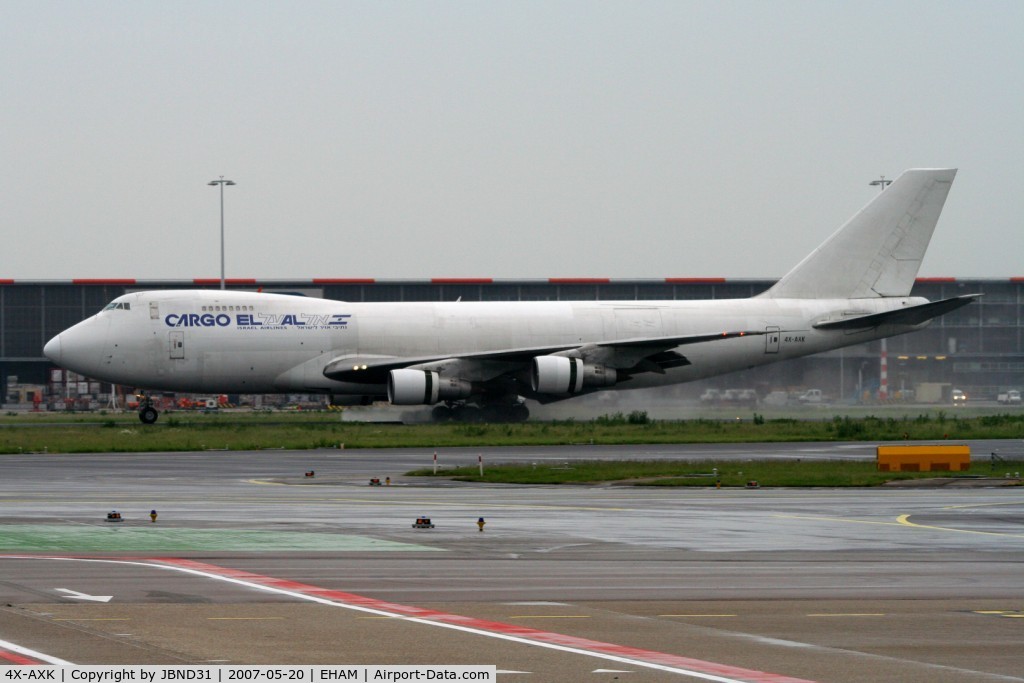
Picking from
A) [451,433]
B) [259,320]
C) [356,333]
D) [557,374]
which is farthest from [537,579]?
[356,333]

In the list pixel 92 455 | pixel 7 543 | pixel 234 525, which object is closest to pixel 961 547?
pixel 234 525

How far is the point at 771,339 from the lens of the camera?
186ft

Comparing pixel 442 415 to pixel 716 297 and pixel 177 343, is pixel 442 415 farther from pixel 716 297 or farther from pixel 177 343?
pixel 716 297

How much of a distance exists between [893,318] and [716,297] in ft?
71.3

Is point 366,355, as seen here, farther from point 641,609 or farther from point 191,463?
point 641,609

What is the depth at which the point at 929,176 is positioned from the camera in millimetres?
57562

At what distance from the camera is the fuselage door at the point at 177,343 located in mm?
52250

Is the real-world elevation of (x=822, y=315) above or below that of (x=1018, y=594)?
above

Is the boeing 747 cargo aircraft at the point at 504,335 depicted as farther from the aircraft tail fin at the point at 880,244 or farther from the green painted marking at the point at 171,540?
the green painted marking at the point at 171,540

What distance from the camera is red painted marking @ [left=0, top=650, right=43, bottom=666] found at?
9867mm

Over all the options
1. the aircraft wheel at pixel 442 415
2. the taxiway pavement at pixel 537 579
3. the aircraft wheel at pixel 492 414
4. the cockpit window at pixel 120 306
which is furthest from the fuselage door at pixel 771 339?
the taxiway pavement at pixel 537 579

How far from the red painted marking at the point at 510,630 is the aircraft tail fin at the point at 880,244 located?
4541 cm

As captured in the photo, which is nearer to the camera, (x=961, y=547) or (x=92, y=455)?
(x=961, y=547)

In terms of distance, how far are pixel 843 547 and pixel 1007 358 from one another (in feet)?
171
